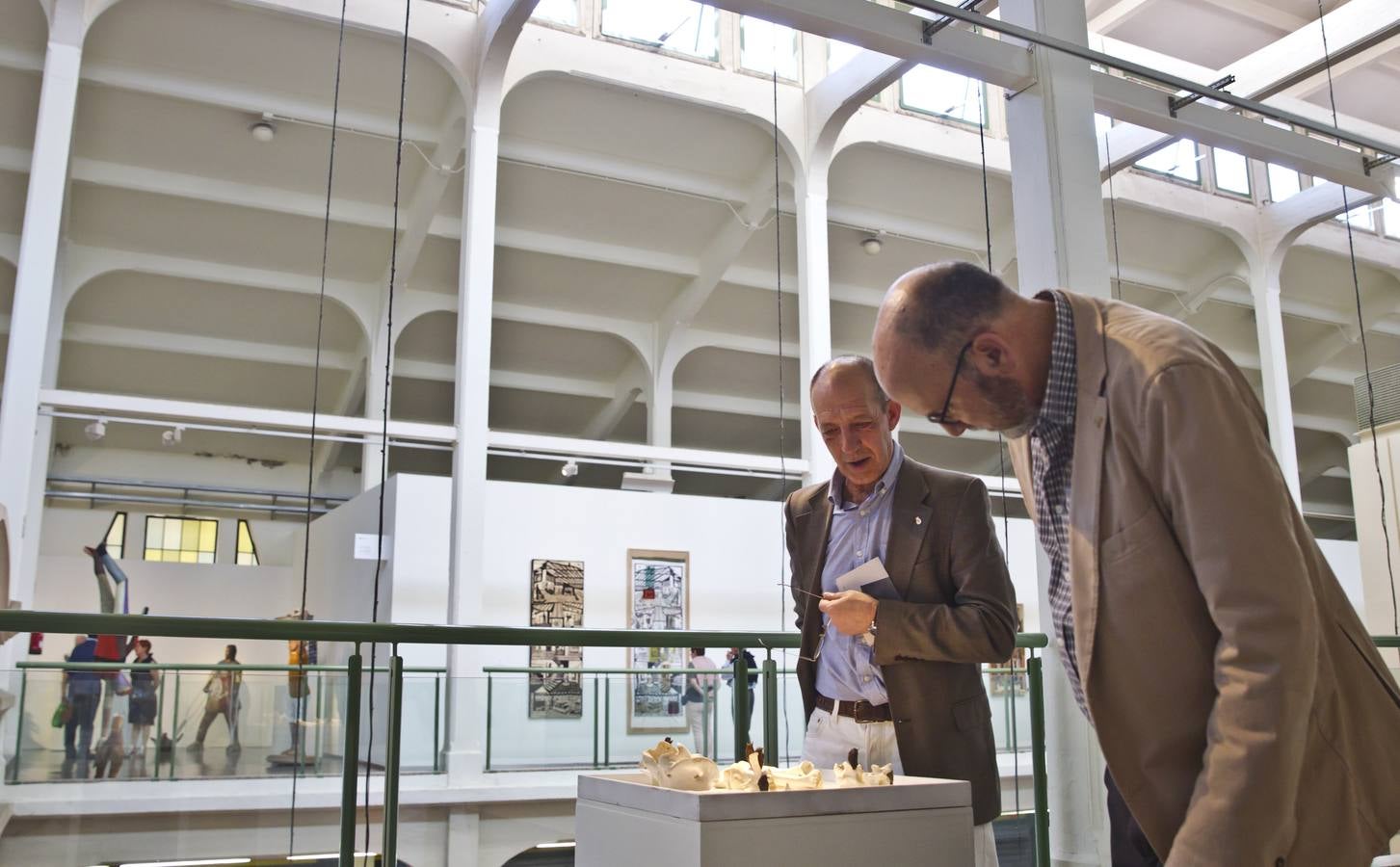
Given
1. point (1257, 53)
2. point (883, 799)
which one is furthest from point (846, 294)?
point (883, 799)

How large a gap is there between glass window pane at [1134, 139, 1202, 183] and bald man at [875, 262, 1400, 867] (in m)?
16.2

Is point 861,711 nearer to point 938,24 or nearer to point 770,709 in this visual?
point 770,709

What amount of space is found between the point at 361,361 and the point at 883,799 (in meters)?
17.3

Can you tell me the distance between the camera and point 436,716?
3.33 metres

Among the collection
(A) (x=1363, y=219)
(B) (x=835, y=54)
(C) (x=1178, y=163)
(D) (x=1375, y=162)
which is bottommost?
(D) (x=1375, y=162)

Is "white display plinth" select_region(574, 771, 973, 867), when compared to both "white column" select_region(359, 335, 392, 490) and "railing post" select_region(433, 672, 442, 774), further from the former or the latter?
"white column" select_region(359, 335, 392, 490)

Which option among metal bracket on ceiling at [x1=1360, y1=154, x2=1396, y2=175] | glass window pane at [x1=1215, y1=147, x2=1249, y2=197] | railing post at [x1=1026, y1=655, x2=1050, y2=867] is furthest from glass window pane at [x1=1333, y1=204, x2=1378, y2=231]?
railing post at [x1=1026, y1=655, x2=1050, y2=867]

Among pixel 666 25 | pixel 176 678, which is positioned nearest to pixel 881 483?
pixel 176 678

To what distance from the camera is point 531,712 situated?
3477 millimetres

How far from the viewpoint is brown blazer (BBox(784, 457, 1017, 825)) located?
206 cm

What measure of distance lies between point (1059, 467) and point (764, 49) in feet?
43.9

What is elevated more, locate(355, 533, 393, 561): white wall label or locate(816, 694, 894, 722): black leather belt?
locate(355, 533, 393, 561): white wall label

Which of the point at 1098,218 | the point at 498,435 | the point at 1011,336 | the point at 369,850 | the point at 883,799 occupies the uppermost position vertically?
the point at 498,435

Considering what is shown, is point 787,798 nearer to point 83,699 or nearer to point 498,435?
point 83,699
